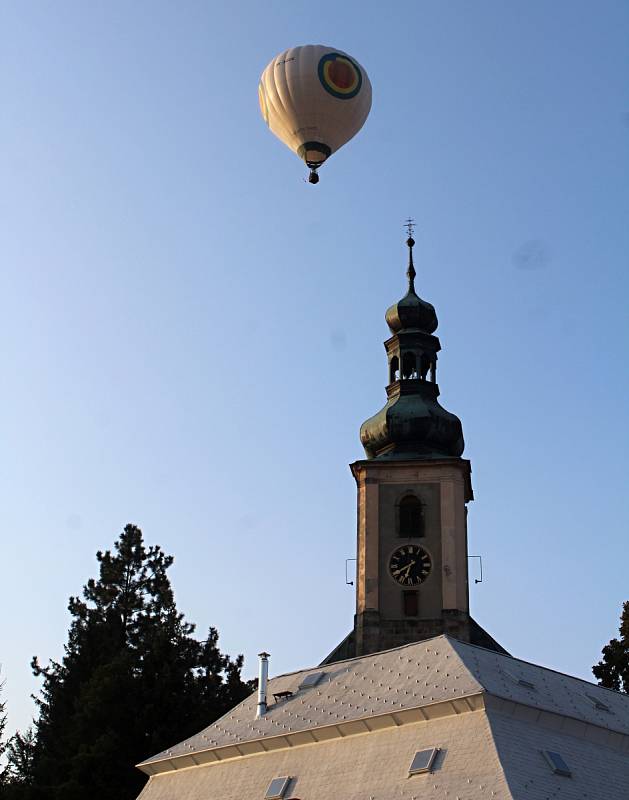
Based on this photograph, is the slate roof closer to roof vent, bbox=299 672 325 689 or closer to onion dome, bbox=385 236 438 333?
roof vent, bbox=299 672 325 689

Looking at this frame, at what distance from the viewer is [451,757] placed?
32.7 m

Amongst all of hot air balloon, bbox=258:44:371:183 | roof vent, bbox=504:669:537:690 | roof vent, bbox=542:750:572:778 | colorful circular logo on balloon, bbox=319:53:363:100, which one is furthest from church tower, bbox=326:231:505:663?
roof vent, bbox=542:750:572:778

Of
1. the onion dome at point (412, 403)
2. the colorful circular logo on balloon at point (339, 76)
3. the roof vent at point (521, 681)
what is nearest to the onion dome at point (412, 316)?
the onion dome at point (412, 403)

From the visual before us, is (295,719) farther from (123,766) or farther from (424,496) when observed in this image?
(424,496)

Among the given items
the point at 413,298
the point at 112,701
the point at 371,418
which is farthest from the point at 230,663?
the point at 413,298

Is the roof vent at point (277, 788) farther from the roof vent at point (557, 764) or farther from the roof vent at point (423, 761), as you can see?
the roof vent at point (557, 764)

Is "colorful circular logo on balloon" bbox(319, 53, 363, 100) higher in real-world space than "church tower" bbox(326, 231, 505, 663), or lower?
higher

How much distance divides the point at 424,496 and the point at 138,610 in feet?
51.8

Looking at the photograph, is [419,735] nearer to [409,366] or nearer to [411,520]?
[411,520]

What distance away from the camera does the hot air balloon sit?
42.5 m

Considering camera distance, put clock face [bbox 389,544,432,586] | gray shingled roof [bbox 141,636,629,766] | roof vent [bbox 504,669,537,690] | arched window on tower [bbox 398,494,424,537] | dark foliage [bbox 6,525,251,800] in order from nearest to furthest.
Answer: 1. gray shingled roof [bbox 141,636,629,766]
2. roof vent [bbox 504,669,537,690]
3. dark foliage [bbox 6,525,251,800]
4. clock face [bbox 389,544,432,586]
5. arched window on tower [bbox 398,494,424,537]

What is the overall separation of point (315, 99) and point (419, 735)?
19.0 m

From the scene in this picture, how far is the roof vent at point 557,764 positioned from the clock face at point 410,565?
75.0 ft

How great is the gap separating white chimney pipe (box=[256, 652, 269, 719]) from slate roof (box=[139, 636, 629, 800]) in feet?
1.22
